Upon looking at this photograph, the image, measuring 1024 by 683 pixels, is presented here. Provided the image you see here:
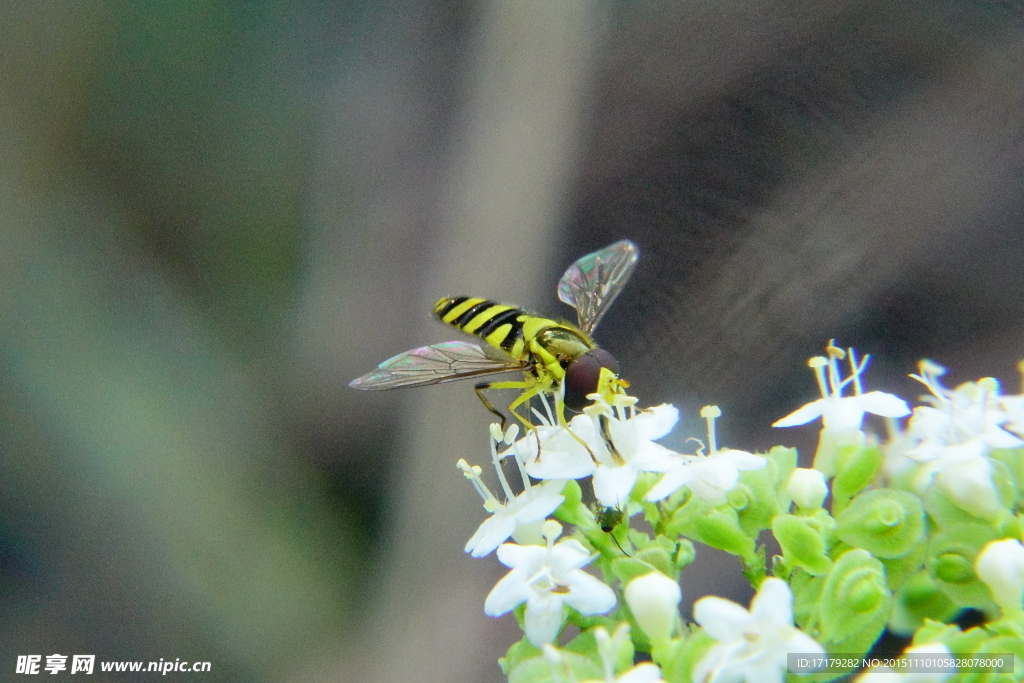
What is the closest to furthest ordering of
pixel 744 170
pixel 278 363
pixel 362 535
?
Result: pixel 744 170, pixel 362 535, pixel 278 363

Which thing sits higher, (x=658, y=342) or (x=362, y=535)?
(x=658, y=342)

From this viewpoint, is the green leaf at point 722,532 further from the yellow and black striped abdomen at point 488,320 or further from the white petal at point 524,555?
the yellow and black striped abdomen at point 488,320

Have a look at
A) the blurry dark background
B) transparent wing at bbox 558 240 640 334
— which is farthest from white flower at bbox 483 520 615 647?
the blurry dark background

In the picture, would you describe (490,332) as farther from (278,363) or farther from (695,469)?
(278,363)

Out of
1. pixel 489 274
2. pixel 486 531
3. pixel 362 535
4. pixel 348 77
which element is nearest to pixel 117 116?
pixel 348 77

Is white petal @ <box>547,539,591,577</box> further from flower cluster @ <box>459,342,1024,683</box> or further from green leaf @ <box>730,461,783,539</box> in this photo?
green leaf @ <box>730,461,783,539</box>

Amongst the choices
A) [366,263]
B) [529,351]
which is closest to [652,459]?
[529,351]
